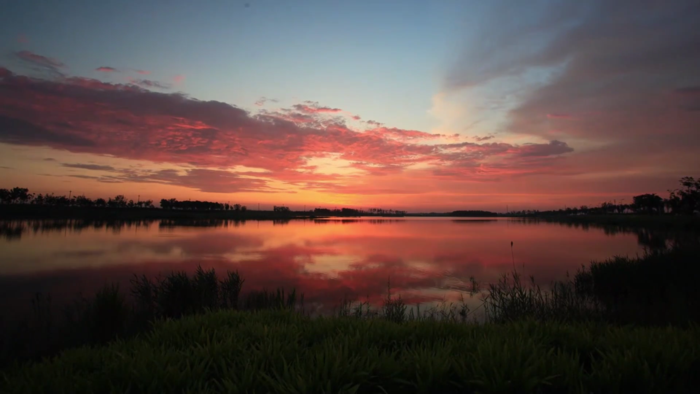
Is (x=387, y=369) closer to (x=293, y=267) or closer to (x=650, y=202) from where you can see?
(x=293, y=267)

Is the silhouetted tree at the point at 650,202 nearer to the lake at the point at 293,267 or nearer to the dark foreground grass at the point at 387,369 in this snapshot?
the lake at the point at 293,267

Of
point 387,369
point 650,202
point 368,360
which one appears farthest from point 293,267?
point 650,202

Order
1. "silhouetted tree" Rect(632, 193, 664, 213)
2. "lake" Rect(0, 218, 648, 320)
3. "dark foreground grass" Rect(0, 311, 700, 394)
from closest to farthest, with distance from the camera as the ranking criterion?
"dark foreground grass" Rect(0, 311, 700, 394) < "lake" Rect(0, 218, 648, 320) < "silhouetted tree" Rect(632, 193, 664, 213)

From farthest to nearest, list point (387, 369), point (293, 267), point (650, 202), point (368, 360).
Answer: point (650, 202), point (293, 267), point (368, 360), point (387, 369)

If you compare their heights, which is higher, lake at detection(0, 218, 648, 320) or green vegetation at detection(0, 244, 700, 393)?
green vegetation at detection(0, 244, 700, 393)

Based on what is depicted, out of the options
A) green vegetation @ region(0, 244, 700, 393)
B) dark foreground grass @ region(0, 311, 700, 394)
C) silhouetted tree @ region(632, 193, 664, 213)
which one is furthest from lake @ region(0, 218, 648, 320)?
silhouetted tree @ region(632, 193, 664, 213)

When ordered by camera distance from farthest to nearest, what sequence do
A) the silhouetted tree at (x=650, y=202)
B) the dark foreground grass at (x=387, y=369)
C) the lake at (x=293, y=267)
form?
1. the silhouetted tree at (x=650, y=202)
2. the lake at (x=293, y=267)
3. the dark foreground grass at (x=387, y=369)

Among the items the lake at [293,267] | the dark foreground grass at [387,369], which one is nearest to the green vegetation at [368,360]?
the dark foreground grass at [387,369]

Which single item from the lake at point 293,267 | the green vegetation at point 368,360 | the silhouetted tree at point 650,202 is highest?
the silhouetted tree at point 650,202

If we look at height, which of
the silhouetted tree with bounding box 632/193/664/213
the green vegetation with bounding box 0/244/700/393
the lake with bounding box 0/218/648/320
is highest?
the silhouetted tree with bounding box 632/193/664/213

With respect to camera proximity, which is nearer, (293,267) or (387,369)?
(387,369)

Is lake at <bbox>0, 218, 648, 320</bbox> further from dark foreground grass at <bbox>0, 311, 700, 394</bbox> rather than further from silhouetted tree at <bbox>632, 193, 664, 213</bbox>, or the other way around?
silhouetted tree at <bbox>632, 193, 664, 213</bbox>

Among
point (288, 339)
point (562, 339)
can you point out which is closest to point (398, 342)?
point (288, 339)

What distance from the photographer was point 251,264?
22047mm
